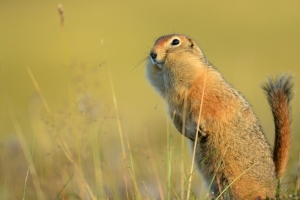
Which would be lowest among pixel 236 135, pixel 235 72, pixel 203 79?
pixel 235 72

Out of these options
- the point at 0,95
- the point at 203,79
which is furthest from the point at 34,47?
the point at 203,79

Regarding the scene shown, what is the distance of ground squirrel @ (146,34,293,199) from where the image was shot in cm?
582

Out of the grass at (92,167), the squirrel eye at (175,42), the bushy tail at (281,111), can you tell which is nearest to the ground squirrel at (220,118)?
the bushy tail at (281,111)

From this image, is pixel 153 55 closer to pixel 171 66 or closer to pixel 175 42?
pixel 171 66

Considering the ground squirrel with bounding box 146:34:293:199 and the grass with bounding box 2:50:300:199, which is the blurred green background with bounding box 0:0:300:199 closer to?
the grass with bounding box 2:50:300:199

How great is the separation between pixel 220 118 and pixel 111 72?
16520 mm

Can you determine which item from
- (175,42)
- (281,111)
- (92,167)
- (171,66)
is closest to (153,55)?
(171,66)

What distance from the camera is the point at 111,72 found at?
22.3m

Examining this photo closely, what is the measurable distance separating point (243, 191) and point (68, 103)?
163cm

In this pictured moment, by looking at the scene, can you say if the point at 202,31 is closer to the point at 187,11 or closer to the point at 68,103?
the point at 187,11

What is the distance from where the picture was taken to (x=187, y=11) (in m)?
33.8

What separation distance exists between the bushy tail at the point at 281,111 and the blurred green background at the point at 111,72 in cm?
22

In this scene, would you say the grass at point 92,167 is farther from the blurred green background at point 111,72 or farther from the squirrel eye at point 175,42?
the squirrel eye at point 175,42

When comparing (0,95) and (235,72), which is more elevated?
(235,72)
